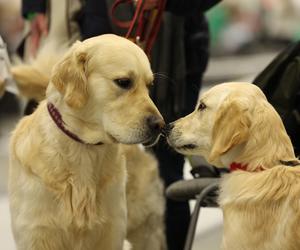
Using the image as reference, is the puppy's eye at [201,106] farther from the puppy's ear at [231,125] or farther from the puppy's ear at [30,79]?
the puppy's ear at [30,79]

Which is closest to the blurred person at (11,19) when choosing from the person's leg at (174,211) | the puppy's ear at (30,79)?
the person's leg at (174,211)

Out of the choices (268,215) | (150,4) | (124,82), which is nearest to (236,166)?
(268,215)

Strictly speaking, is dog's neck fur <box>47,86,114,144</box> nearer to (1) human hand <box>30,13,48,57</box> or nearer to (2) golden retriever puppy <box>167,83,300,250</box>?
(2) golden retriever puppy <box>167,83,300,250</box>

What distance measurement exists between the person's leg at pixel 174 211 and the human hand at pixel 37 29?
0.77 m

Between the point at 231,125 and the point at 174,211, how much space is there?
1090 millimetres

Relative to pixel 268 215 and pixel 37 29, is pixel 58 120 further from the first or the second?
pixel 37 29

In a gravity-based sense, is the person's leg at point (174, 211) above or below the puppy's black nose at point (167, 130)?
below

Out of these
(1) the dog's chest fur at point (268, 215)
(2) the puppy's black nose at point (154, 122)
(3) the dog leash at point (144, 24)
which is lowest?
(1) the dog's chest fur at point (268, 215)

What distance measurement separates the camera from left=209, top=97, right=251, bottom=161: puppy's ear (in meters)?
1.92

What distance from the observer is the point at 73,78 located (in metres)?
1.90

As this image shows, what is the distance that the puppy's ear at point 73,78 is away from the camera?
6.21ft

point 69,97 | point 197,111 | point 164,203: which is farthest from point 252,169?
point 164,203

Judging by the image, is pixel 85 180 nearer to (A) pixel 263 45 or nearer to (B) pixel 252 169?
→ (B) pixel 252 169

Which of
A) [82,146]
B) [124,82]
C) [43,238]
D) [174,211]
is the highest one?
[124,82]
